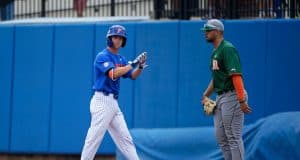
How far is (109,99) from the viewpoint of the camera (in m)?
8.74

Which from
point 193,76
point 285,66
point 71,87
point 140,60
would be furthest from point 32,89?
point 285,66

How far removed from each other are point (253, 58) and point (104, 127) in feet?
9.14

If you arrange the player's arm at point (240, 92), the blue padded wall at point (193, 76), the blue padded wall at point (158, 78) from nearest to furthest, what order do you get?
the player's arm at point (240, 92) < the blue padded wall at point (193, 76) < the blue padded wall at point (158, 78)

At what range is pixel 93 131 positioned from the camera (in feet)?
28.4

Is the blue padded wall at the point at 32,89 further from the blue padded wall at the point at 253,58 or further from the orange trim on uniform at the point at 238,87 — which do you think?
the orange trim on uniform at the point at 238,87

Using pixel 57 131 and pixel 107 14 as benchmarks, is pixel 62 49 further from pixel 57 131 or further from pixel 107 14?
pixel 107 14

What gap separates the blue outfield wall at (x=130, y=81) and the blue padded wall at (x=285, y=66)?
0.04 ft

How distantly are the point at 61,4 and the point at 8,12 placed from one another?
1.50 metres

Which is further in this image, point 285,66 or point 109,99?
point 285,66

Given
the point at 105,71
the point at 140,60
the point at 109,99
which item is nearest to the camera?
the point at 140,60

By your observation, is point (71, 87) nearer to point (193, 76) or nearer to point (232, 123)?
point (193, 76)

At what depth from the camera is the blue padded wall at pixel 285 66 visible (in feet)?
34.0

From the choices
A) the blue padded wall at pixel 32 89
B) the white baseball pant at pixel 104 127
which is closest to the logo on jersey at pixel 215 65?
the white baseball pant at pixel 104 127

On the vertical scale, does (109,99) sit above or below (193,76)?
below
